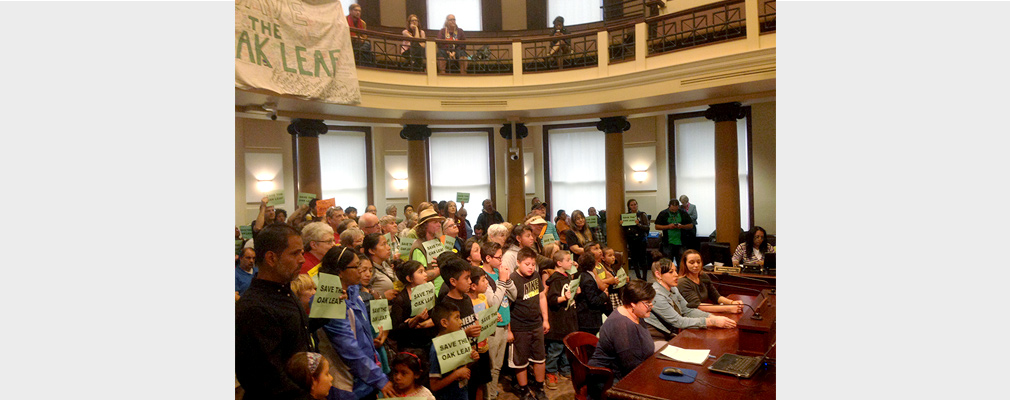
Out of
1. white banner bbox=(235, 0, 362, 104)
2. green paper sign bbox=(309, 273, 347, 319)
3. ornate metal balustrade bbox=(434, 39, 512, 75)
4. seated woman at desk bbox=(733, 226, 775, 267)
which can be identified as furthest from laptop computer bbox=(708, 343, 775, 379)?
ornate metal balustrade bbox=(434, 39, 512, 75)

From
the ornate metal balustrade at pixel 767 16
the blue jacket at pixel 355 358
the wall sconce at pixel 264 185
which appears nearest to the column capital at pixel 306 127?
the wall sconce at pixel 264 185

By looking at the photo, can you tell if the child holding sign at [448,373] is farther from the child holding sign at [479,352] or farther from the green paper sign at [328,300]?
the green paper sign at [328,300]

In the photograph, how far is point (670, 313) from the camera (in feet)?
15.5

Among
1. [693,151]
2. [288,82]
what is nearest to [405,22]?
[693,151]

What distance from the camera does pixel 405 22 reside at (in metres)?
13.6

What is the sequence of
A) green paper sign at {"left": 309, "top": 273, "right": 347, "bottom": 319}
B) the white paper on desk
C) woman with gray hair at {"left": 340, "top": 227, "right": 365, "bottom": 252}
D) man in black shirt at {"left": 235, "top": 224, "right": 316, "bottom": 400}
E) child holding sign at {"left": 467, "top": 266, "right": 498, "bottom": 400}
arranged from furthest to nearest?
woman with gray hair at {"left": 340, "top": 227, "right": 365, "bottom": 252}, child holding sign at {"left": 467, "top": 266, "right": 498, "bottom": 400}, the white paper on desk, green paper sign at {"left": 309, "top": 273, "right": 347, "bottom": 319}, man in black shirt at {"left": 235, "top": 224, "right": 316, "bottom": 400}

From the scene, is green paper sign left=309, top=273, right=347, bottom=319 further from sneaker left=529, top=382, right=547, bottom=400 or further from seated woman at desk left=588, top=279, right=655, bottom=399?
sneaker left=529, top=382, right=547, bottom=400

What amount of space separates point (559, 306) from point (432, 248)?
126cm

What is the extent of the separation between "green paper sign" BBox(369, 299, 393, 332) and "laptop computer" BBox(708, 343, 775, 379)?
200 centimetres

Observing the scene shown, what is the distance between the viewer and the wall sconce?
12.1 m

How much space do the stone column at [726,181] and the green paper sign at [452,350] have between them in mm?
7616

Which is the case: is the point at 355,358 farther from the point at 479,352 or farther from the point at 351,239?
the point at 351,239

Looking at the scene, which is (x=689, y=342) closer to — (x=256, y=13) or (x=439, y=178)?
(x=256, y=13)

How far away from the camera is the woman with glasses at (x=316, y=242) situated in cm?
358
